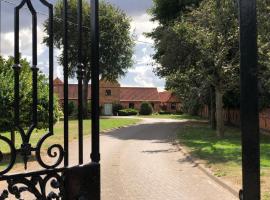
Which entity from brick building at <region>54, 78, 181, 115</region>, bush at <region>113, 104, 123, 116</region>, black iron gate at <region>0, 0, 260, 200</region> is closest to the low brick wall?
bush at <region>113, 104, 123, 116</region>

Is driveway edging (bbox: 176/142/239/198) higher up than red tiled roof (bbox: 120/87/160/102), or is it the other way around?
red tiled roof (bbox: 120/87/160/102)

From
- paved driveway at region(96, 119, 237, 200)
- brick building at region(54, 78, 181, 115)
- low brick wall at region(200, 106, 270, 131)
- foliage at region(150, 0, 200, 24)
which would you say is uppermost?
foliage at region(150, 0, 200, 24)

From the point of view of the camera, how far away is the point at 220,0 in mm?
25875

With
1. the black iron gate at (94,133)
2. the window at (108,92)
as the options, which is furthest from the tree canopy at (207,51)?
the window at (108,92)

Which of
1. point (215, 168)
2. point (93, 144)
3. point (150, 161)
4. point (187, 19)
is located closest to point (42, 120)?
point (150, 161)

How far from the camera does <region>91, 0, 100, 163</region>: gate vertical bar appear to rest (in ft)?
9.86

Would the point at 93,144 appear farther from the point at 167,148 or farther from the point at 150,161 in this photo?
the point at 167,148

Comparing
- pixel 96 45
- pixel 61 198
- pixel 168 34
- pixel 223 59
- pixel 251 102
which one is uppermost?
pixel 168 34

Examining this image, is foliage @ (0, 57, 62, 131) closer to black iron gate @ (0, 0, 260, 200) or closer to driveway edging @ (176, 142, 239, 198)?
driveway edging @ (176, 142, 239, 198)

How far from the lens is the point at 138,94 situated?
3794 inches

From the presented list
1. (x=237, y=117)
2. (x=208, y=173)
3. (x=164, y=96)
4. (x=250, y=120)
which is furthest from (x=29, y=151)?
(x=164, y=96)

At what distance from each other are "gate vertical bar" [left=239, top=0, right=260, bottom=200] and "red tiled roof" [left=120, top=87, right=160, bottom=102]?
9080 cm

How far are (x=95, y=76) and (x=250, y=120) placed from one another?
3.17 feet

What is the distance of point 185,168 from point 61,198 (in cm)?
1349
